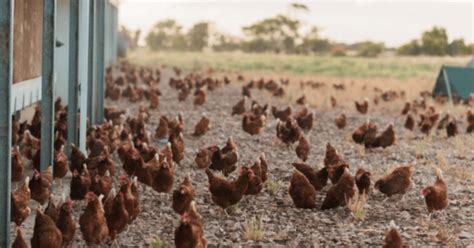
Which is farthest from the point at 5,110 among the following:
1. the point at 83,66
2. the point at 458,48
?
the point at 458,48

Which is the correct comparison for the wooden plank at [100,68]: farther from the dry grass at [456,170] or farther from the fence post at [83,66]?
the dry grass at [456,170]

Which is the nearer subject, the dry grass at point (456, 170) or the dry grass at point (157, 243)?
the dry grass at point (157, 243)

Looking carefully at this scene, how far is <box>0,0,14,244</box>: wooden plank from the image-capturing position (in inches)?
221

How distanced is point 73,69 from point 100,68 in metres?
4.33

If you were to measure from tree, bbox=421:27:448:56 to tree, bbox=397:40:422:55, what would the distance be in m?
1.15

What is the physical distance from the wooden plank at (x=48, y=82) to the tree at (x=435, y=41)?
53.0 metres

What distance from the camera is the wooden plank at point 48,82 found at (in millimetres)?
7590

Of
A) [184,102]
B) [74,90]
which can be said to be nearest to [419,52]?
[184,102]

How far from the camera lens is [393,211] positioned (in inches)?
318

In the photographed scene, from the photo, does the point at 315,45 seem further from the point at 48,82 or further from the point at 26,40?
the point at 48,82

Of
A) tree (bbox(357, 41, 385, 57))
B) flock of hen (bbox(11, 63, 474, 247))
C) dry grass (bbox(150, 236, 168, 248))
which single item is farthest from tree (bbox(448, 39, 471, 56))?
dry grass (bbox(150, 236, 168, 248))

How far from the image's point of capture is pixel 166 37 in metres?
90.8

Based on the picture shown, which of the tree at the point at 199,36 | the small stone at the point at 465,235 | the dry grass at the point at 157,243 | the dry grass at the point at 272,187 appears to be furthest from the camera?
the tree at the point at 199,36

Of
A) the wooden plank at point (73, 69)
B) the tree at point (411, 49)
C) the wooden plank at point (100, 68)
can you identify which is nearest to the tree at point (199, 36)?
the tree at point (411, 49)
